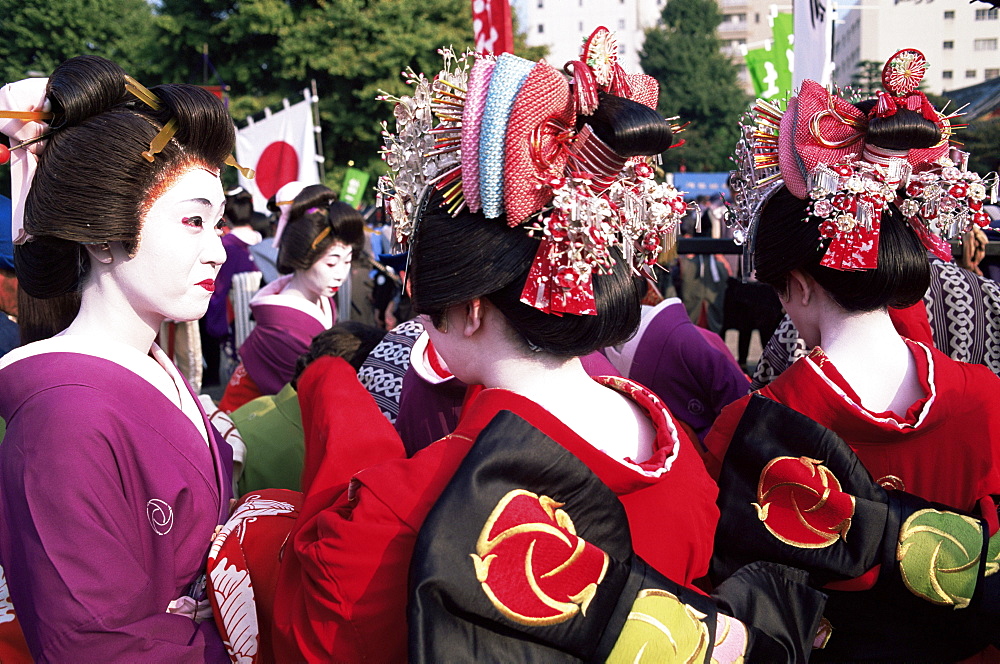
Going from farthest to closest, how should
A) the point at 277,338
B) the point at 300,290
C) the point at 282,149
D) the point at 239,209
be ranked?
the point at 282,149 → the point at 239,209 → the point at 300,290 → the point at 277,338

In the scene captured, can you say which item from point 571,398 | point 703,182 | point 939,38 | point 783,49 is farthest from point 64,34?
point 939,38

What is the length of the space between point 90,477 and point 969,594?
1.65 meters

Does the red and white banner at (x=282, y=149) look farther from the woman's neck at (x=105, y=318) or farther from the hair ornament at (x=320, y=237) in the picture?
the woman's neck at (x=105, y=318)

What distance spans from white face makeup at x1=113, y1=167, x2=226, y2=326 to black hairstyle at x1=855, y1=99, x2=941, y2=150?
1.43 meters

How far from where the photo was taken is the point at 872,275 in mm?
1817

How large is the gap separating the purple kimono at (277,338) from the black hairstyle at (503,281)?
Result: 2.57 meters

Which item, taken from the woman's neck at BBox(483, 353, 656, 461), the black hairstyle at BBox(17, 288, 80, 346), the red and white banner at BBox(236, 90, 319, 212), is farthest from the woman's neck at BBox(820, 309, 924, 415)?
the red and white banner at BBox(236, 90, 319, 212)

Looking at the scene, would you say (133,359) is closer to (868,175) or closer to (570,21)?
(868,175)

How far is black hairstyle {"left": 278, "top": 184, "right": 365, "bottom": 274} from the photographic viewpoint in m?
4.16

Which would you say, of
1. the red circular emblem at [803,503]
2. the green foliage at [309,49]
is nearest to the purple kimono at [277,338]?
the red circular emblem at [803,503]

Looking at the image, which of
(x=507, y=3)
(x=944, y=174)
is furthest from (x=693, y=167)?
(x=944, y=174)

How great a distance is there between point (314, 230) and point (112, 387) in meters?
2.66

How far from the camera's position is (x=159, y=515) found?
154 centimetres

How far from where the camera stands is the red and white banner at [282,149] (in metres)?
8.06
